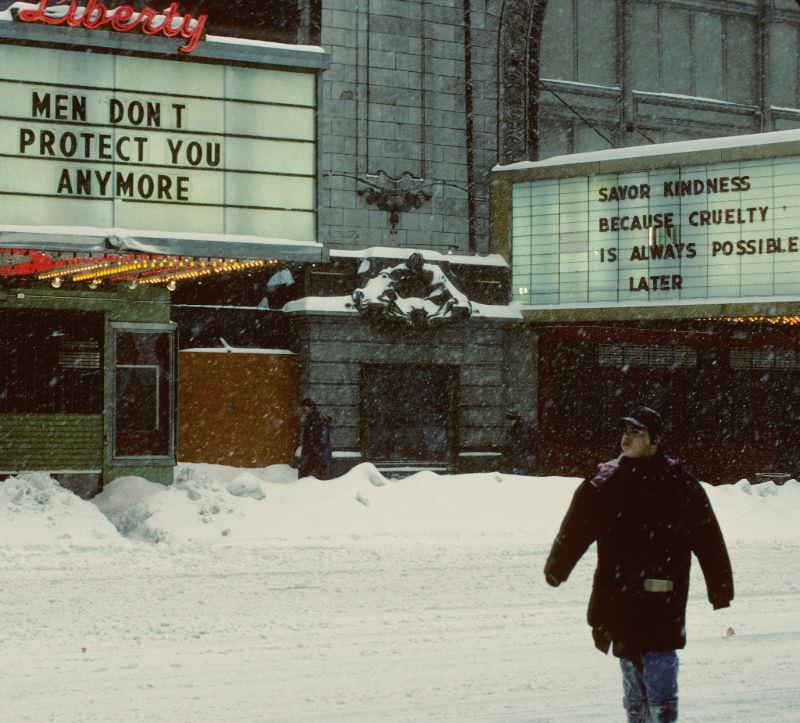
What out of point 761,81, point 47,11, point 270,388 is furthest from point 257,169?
point 761,81

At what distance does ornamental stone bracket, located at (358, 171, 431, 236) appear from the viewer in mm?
24922

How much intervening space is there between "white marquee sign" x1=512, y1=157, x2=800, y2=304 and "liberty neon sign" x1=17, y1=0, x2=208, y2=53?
907 centimetres

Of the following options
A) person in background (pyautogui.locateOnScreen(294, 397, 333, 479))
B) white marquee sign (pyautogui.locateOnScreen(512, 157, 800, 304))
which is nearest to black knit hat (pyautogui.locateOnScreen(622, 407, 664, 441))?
person in background (pyautogui.locateOnScreen(294, 397, 333, 479))

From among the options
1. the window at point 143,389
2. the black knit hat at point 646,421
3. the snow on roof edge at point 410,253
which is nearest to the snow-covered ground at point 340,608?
the window at point 143,389

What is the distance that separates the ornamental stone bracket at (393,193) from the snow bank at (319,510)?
630cm

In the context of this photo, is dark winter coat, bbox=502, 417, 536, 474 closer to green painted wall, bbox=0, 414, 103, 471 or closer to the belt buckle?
green painted wall, bbox=0, 414, 103, 471

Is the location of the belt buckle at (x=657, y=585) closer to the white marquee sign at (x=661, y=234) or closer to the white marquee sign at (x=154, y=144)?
the white marquee sign at (x=154, y=144)

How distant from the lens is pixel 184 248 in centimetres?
A: 1780

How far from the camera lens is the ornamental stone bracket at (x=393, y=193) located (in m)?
24.9

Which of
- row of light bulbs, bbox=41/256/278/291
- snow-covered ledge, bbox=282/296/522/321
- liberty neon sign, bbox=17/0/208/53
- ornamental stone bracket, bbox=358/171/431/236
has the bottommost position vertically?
snow-covered ledge, bbox=282/296/522/321

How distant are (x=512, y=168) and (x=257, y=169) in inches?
317

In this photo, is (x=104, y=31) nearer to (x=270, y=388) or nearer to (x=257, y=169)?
(x=257, y=169)

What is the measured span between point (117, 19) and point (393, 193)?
27.2 ft

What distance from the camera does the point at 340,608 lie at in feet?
39.0
